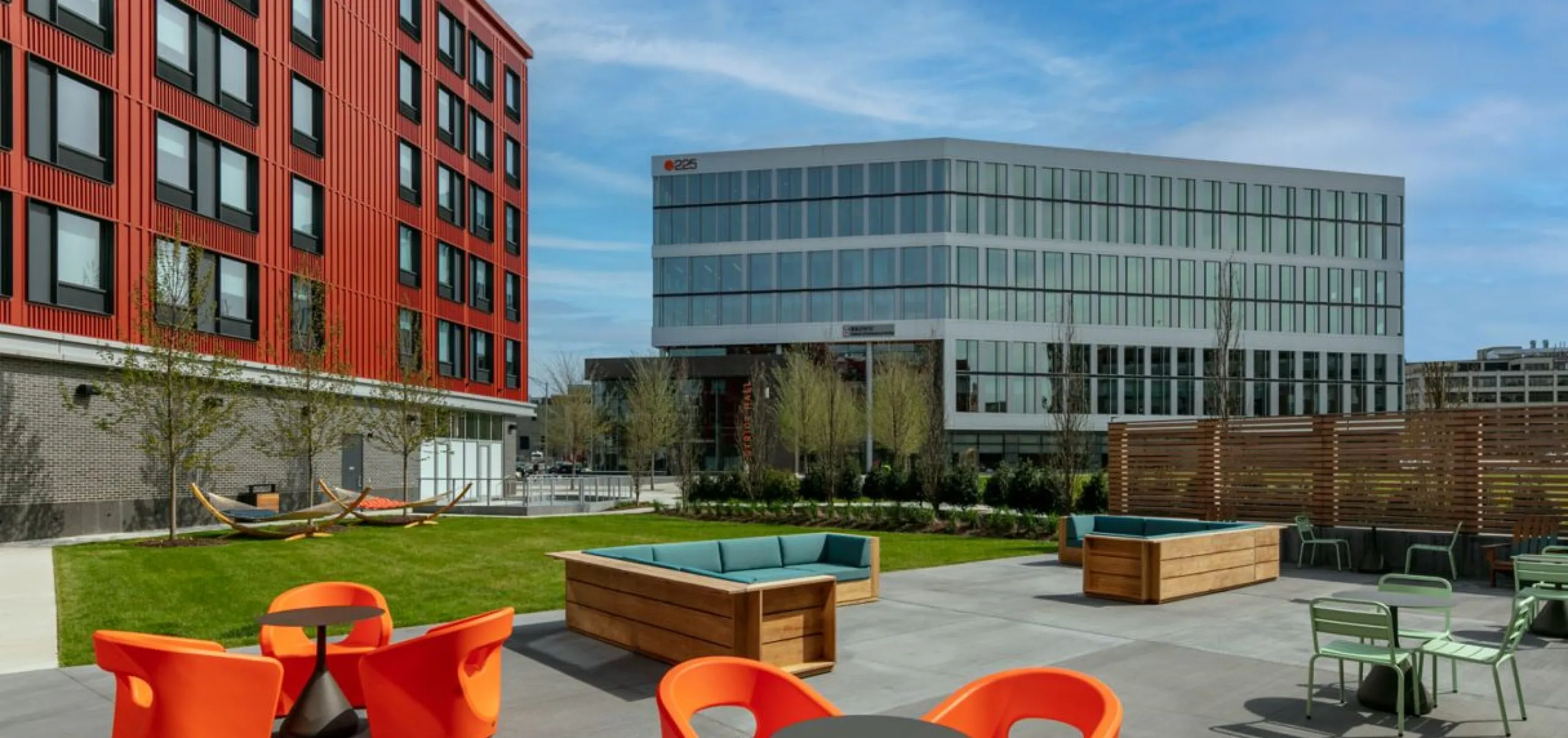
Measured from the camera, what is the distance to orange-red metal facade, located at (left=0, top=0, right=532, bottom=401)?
2225 cm

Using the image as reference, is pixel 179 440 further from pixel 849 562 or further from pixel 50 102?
pixel 849 562

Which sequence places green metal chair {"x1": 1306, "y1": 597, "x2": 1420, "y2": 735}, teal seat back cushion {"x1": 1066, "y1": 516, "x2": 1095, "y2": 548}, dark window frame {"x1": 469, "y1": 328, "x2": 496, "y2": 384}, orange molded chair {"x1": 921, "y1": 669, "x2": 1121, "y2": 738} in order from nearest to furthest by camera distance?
orange molded chair {"x1": 921, "y1": 669, "x2": 1121, "y2": 738}, green metal chair {"x1": 1306, "y1": 597, "x2": 1420, "y2": 735}, teal seat back cushion {"x1": 1066, "y1": 516, "x2": 1095, "y2": 548}, dark window frame {"x1": 469, "y1": 328, "x2": 496, "y2": 384}

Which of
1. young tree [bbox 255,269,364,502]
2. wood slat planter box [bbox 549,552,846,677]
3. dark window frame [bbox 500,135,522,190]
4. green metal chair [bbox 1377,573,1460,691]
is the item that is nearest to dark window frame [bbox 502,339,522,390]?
dark window frame [bbox 500,135,522,190]

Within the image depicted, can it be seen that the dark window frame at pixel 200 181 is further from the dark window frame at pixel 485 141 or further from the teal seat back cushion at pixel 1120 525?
the teal seat back cushion at pixel 1120 525

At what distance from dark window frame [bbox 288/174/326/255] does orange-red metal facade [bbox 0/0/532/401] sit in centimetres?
16

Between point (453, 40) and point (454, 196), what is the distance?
19.7 ft

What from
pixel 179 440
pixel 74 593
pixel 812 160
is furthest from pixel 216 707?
pixel 812 160

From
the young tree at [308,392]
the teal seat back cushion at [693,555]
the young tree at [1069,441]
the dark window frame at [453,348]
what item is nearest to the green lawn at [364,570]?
the teal seat back cushion at [693,555]

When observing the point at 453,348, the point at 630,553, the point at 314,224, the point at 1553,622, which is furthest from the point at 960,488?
the point at 453,348

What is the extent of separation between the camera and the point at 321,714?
7.11m

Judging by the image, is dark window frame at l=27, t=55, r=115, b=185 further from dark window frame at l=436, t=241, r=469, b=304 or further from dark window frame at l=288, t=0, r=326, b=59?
dark window frame at l=436, t=241, r=469, b=304

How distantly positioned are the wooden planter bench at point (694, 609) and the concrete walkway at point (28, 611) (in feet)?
15.8

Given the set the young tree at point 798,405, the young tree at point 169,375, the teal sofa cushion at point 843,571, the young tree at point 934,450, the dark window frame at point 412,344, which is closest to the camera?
the teal sofa cushion at point 843,571

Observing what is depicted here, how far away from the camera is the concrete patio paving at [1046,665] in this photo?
7.64m
